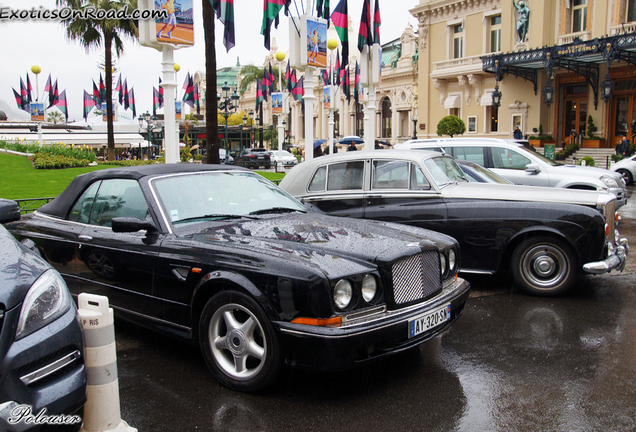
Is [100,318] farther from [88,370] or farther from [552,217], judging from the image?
[552,217]

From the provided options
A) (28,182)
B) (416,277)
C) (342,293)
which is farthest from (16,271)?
(28,182)

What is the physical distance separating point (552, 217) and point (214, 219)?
378cm

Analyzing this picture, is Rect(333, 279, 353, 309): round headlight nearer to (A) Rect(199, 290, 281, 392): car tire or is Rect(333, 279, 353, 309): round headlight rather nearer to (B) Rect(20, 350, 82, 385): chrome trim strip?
(A) Rect(199, 290, 281, 392): car tire

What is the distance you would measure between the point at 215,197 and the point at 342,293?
176cm

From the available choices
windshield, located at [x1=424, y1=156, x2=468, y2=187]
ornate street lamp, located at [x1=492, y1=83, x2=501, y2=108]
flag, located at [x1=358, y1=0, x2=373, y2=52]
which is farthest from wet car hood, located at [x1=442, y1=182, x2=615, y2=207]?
ornate street lamp, located at [x1=492, y1=83, x2=501, y2=108]

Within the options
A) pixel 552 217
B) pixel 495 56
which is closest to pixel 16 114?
pixel 495 56

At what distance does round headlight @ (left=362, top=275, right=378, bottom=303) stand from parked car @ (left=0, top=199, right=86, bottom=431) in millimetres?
1672

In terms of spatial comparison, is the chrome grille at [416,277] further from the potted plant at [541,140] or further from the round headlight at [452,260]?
the potted plant at [541,140]

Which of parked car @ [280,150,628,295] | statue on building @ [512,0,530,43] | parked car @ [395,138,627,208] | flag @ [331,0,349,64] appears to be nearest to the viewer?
parked car @ [280,150,628,295]

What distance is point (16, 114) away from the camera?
5192 inches

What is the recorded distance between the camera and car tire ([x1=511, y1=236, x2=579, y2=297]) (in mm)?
5863

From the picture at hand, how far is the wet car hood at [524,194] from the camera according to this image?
613 centimetres

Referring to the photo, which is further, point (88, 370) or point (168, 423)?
point (168, 423)

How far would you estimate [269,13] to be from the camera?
14297mm
